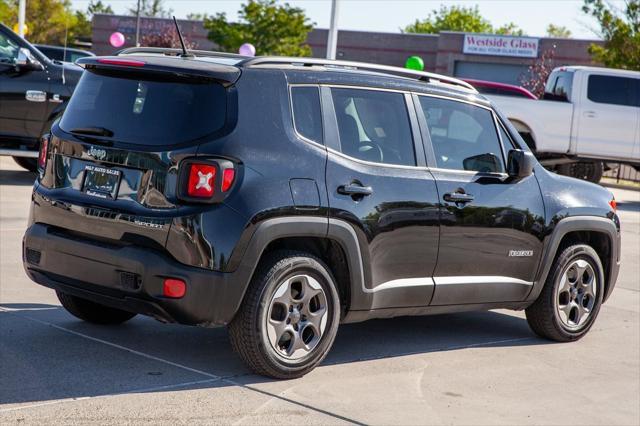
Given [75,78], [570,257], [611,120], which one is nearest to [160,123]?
[570,257]

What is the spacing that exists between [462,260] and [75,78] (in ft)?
29.7

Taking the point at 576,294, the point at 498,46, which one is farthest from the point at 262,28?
the point at 576,294

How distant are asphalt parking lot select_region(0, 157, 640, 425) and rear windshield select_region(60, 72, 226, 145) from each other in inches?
50.4

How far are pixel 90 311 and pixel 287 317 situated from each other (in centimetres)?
160

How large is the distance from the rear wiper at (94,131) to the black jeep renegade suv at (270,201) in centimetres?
1

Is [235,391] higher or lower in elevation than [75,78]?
lower

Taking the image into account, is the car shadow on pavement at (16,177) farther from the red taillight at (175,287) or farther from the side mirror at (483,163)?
the red taillight at (175,287)

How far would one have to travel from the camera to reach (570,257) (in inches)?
298

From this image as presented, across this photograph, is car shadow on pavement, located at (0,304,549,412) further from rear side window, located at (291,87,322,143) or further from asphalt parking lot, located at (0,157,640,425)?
rear side window, located at (291,87,322,143)

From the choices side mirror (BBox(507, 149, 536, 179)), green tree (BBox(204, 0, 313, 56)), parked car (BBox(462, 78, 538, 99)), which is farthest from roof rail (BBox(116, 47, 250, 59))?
green tree (BBox(204, 0, 313, 56))

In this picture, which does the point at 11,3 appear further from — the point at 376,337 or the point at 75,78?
the point at 376,337

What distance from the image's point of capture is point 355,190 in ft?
20.0

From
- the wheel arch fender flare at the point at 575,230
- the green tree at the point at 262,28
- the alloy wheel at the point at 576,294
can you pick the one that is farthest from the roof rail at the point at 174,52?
the green tree at the point at 262,28

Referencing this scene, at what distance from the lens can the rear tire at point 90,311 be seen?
6.80 meters
